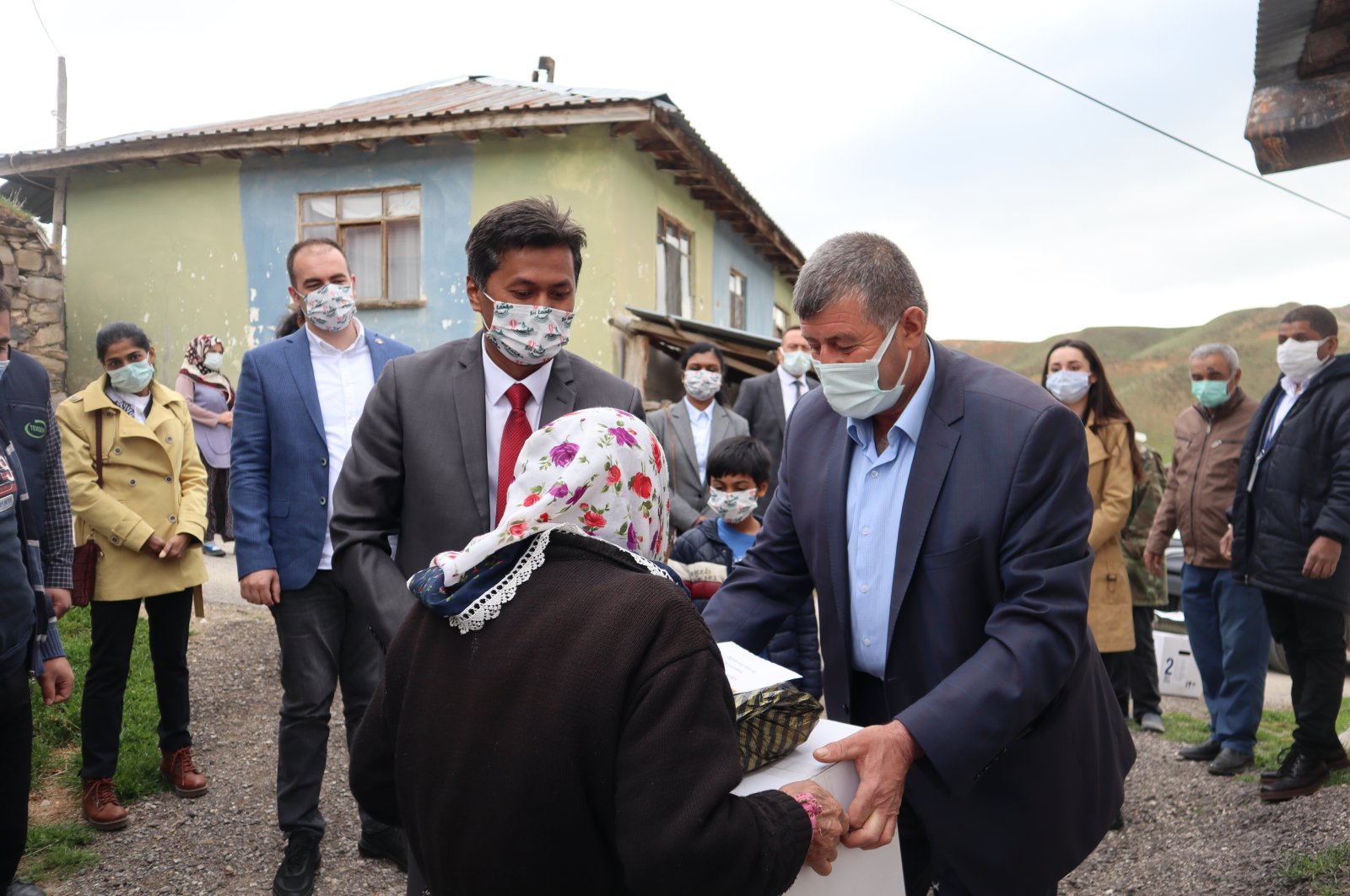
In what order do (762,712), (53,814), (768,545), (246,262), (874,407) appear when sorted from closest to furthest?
(762,712), (874,407), (768,545), (53,814), (246,262)

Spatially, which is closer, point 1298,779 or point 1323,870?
point 1323,870

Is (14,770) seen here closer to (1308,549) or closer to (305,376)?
(305,376)

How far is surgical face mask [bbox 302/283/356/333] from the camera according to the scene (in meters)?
3.92

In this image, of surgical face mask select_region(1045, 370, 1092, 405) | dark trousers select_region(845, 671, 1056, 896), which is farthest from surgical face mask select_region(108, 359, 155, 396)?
surgical face mask select_region(1045, 370, 1092, 405)

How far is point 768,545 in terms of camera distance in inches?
103


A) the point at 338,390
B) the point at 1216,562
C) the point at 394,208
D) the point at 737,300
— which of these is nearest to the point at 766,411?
the point at 1216,562

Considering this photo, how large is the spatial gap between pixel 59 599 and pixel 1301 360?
5.84 metres

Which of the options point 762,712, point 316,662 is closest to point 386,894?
point 316,662

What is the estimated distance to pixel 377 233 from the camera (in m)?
13.7

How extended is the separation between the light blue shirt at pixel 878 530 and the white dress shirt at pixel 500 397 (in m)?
0.90

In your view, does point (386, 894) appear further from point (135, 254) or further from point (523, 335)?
point (135, 254)

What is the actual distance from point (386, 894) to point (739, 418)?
379 cm

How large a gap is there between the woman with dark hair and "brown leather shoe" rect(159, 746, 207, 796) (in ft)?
9.47

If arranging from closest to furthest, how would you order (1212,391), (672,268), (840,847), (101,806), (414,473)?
(840,847) < (414,473) < (101,806) < (1212,391) < (672,268)
